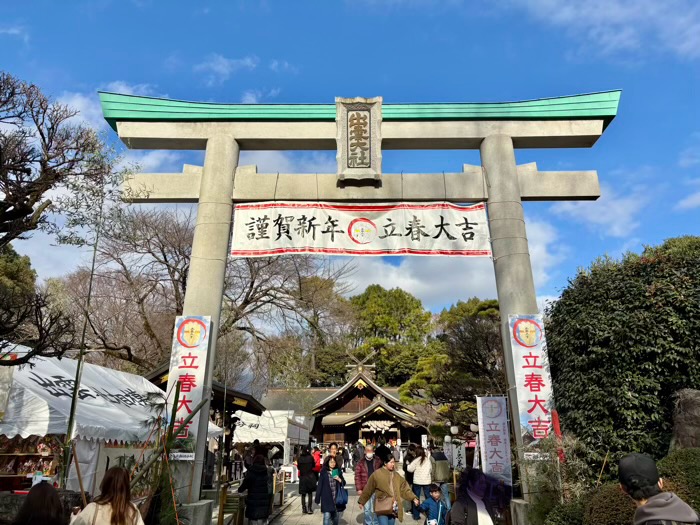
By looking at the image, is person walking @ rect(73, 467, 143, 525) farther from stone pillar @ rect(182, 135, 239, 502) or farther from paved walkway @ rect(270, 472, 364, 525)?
paved walkway @ rect(270, 472, 364, 525)

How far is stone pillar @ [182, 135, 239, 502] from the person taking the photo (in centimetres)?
912

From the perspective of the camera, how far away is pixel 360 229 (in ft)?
33.0

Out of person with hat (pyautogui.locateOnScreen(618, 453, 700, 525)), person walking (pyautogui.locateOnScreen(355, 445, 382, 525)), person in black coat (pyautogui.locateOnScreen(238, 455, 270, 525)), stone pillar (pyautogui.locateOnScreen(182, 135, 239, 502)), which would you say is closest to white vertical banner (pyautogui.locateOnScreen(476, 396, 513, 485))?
person walking (pyautogui.locateOnScreen(355, 445, 382, 525))

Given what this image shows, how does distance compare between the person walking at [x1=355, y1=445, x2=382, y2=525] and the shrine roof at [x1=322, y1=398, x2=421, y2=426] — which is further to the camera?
the shrine roof at [x1=322, y1=398, x2=421, y2=426]

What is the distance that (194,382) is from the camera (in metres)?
8.77

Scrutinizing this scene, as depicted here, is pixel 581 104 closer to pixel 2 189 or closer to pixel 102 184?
pixel 102 184

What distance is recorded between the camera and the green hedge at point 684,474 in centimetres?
503

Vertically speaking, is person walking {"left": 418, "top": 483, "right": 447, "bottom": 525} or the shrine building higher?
the shrine building

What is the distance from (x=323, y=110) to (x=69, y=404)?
7.33m

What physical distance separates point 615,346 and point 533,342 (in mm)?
1642

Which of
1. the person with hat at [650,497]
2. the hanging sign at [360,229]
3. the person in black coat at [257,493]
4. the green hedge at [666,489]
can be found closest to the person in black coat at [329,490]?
the person in black coat at [257,493]

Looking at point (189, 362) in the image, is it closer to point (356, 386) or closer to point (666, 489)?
point (666, 489)

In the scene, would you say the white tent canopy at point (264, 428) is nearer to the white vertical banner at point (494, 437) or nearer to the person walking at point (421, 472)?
the person walking at point (421, 472)

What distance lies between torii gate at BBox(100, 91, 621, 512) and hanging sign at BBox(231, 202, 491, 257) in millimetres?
203
